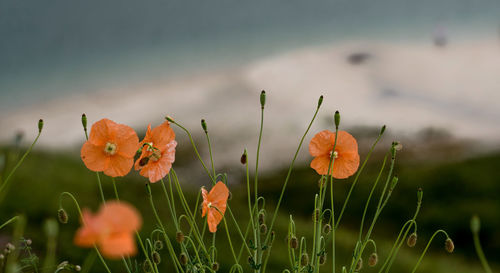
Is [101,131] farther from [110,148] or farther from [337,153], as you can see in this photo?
[337,153]

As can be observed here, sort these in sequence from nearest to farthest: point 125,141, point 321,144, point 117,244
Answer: point 117,244 < point 125,141 < point 321,144

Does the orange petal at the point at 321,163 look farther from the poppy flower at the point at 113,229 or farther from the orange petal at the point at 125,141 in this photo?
the poppy flower at the point at 113,229

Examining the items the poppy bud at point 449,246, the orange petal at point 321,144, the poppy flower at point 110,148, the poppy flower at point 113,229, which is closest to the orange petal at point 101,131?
the poppy flower at point 110,148

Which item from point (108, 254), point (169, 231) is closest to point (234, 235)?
point (169, 231)

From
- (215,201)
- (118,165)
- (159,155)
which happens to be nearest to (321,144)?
(215,201)

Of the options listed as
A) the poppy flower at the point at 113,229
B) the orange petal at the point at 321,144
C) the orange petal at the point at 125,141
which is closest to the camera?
the poppy flower at the point at 113,229

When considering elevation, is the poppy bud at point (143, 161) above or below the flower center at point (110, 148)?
below
